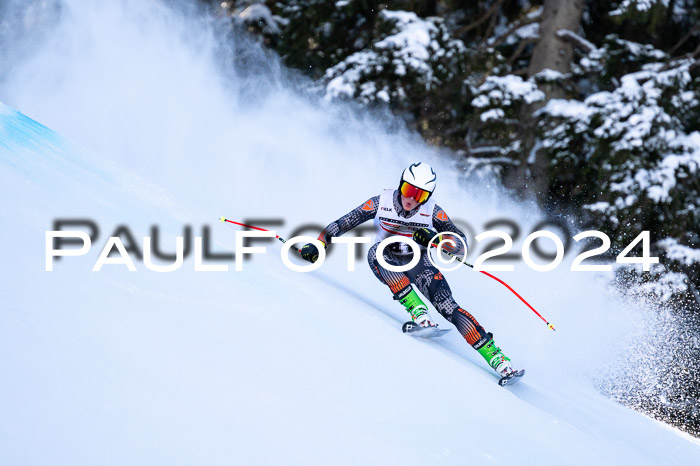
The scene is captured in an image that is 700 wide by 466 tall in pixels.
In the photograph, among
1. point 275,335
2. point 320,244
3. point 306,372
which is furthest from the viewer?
point 320,244

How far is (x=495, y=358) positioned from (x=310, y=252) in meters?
1.41

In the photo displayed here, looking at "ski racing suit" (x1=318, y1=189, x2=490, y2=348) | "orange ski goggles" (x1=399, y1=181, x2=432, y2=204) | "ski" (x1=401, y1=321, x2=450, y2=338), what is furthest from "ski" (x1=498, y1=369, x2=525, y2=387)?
"orange ski goggles" (x1=399, y1=181, x2=432, y2=204)

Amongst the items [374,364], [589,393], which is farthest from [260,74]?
[374,364]

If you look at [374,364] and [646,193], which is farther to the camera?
[646,193]

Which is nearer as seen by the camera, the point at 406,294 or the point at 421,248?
the point at 406,294

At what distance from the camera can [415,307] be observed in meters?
4.59

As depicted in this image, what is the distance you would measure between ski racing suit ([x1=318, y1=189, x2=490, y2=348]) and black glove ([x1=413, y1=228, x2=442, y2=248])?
0.03 meters

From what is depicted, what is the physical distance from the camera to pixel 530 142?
10977 mm

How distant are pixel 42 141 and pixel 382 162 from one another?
6.35 m

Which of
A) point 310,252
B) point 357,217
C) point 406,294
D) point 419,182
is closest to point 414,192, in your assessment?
point 419,182

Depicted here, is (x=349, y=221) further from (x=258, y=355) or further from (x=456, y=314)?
(x=258, y=355)

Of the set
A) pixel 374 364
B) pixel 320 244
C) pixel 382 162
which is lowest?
pixel 374 364

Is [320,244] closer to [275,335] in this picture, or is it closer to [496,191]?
[275,335]

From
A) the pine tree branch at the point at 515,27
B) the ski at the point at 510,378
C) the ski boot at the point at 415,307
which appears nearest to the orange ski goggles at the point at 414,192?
the ski boot at the point at 415,307
